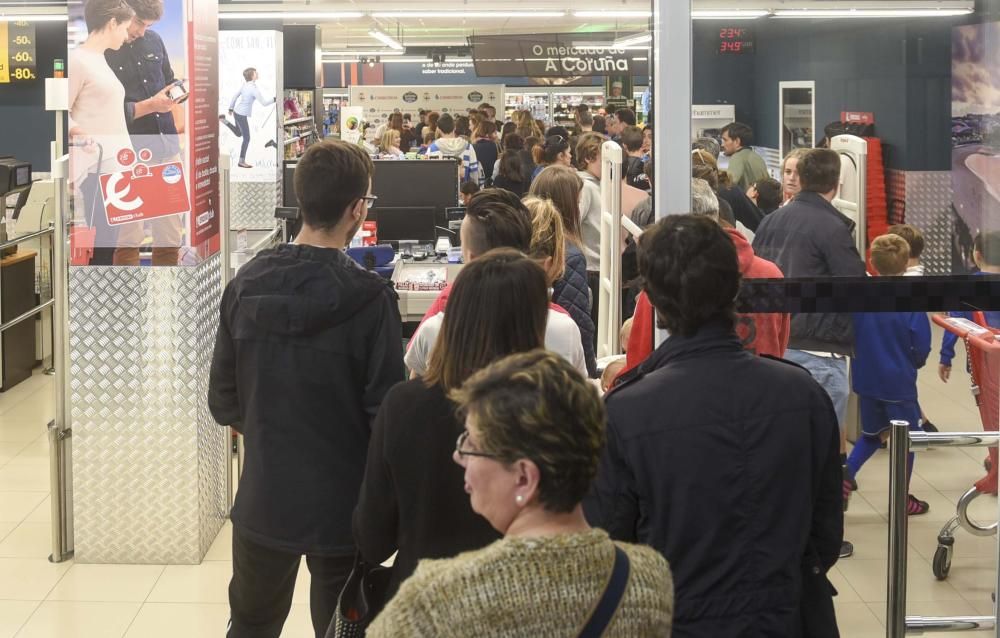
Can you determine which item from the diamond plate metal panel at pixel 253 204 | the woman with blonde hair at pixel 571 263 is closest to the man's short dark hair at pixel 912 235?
the woman with blonde hair at pixel 571 263

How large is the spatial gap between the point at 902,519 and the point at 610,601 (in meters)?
1.39

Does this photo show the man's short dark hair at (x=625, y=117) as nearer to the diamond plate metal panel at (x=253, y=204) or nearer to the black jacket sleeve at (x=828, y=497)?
the diamond plate metal panel at (x=253, y=204)

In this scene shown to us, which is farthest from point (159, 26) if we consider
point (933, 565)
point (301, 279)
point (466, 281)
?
point (933, 565)

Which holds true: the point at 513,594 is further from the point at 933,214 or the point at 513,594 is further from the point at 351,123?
the point at 351,123

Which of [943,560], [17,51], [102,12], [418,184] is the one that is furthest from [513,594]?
[17,51]

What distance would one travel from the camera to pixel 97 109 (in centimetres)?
449

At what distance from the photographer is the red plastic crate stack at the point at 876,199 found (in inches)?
114

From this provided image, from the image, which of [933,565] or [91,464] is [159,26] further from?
[933,565]

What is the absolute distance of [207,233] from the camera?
4.82 metres

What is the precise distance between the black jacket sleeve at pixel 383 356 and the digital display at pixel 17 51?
15.5 m

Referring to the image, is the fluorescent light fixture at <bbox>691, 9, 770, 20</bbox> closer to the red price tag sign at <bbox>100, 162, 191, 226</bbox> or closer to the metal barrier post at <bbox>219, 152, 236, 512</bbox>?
the red price tag sign at <bbox>100, 162, 191, 226</bbox>

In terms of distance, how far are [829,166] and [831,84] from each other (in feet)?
0.68

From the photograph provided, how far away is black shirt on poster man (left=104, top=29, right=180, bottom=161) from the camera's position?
4453 mm

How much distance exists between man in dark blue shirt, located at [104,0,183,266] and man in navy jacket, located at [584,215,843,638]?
2926 mm
